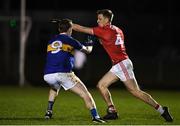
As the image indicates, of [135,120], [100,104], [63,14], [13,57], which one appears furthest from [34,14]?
[135,120]

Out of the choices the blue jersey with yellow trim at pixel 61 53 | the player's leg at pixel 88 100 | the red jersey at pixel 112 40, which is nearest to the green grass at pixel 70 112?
the player's leg at pixel 88 100

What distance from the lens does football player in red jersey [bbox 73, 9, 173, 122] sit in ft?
45.2

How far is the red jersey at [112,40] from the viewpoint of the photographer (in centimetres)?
1380

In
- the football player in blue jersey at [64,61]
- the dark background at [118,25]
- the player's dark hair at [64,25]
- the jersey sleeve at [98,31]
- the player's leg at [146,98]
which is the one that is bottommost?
the dark background at [118,25]

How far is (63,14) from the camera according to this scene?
5003 cm

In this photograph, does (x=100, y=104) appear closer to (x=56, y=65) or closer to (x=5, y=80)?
(x=56, y=65)

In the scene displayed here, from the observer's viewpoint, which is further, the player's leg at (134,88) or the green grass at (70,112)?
the player's leg at (134,88)

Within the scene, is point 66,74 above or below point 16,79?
above

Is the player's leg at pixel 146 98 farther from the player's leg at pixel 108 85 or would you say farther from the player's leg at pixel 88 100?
the player's leg at pixel 88 100

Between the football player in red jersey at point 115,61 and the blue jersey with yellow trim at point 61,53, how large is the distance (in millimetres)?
552

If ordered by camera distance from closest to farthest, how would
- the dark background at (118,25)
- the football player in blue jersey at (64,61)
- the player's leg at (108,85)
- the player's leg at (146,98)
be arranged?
the football player in blue jersey at (64,61) < the player's leg at (146,98) < the player's leg at (108,85) < the dark background at (118,25)

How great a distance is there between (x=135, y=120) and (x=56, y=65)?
84.2 inches

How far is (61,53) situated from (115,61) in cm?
137

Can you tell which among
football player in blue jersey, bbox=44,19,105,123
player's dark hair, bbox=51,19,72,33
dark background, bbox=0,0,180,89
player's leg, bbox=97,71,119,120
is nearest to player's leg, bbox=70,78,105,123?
football player in blue jersey, bbox=44,19,105,123
